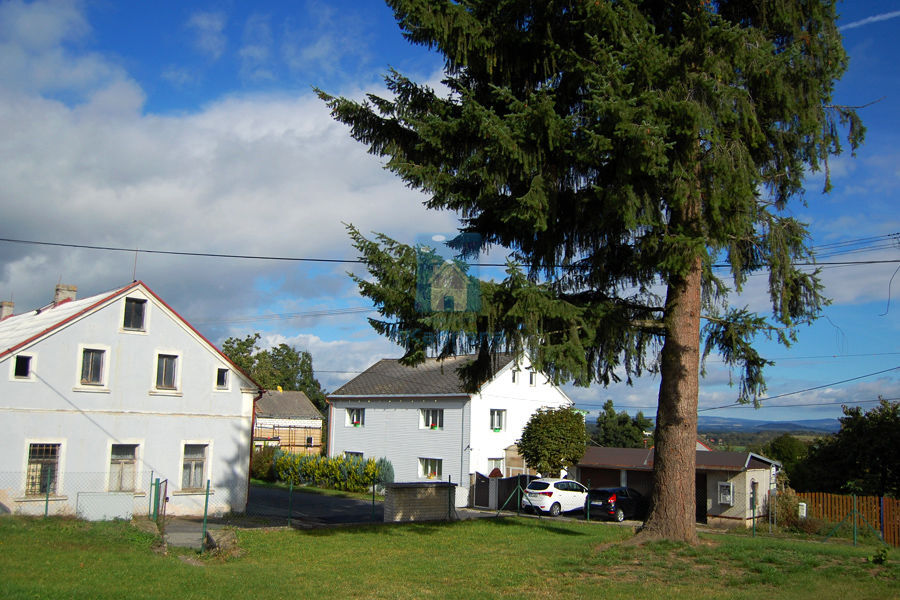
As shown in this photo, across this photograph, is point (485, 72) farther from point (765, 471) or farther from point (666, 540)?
point (765, 471)

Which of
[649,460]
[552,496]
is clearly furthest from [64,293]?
[649,460]

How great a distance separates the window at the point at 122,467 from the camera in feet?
77.2

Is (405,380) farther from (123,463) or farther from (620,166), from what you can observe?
(620,166)

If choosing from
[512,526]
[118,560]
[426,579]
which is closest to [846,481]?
[512,526]

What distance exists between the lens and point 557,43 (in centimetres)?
1339

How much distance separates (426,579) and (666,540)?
4488 mm

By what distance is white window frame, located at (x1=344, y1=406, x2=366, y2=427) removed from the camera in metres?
41.2

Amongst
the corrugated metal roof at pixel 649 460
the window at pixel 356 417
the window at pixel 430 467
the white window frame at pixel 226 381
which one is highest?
the white window frame at pixel 226 381

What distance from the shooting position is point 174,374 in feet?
82.3

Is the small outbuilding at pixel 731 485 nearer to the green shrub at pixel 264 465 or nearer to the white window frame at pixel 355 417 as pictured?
the white window frame at pixel 355 417

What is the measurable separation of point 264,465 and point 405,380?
11.7m

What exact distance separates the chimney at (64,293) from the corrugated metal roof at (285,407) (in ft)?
71.8

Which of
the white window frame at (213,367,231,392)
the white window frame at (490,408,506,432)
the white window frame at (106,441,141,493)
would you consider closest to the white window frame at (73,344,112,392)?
the white window frame at (106,441,141,493)

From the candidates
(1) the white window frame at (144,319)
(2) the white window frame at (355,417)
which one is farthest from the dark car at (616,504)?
(1) the white window frame at (144,319)
